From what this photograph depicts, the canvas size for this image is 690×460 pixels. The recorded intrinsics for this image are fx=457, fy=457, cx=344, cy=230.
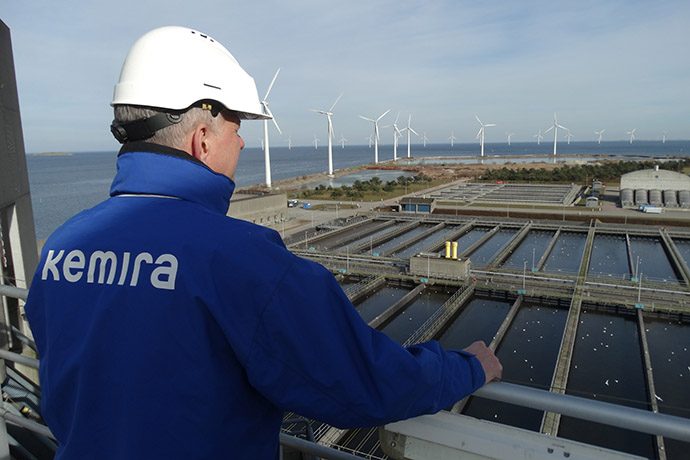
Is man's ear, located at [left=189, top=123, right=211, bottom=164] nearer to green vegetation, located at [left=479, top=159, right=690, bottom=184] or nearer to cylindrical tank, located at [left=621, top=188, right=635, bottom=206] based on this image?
cylindrical tank, located at [left=621, top=188, right=635, bottom=206]

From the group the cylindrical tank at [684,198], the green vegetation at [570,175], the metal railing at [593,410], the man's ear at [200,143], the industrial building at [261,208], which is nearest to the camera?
the metal railing at [593,410]

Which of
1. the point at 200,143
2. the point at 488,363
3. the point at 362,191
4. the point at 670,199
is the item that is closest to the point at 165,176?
the point at 200,143

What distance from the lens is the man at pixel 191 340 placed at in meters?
0.79

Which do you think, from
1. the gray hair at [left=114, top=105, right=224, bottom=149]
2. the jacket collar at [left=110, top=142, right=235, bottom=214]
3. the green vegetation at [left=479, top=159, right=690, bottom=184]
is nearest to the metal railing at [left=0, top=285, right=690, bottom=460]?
the jacket collar at [left=110, top=142, right=235, bottom=214]

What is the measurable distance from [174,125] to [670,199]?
44.6 metres

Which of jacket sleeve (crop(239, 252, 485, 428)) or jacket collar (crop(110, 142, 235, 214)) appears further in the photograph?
jacket collar (crop(110, 142, 235, 214))

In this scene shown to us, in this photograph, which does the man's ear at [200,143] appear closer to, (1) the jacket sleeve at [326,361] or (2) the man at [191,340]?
(2) the man at [191,340]

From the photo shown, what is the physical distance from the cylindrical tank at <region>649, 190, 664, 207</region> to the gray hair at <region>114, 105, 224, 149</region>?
141 feet

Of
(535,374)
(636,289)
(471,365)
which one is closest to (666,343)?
(636,289)

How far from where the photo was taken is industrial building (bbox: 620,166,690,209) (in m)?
36.4

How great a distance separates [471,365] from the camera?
3.47 feet

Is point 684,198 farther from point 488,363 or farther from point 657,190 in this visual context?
point 488,363

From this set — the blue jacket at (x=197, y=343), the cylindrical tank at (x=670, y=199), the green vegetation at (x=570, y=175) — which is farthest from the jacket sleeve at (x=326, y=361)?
the green vegetation at (x=570, y=175)

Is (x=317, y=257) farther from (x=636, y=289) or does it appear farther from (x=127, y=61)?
(x=127, y=61)
